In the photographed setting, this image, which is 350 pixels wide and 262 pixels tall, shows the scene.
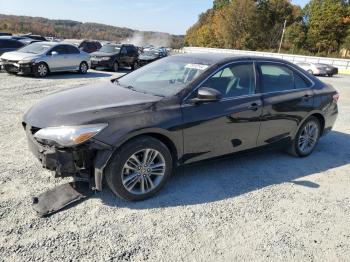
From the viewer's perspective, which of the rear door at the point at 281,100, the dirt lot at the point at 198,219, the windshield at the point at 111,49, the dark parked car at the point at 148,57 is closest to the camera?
the dirt lot at the point at 198,219

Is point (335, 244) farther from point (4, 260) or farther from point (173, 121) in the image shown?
point (4, 260)

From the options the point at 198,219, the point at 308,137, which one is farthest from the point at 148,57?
the point at 198,219

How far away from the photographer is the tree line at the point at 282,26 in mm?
56812

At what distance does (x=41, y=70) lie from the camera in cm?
1355

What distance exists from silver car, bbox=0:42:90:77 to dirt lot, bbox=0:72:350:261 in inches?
356

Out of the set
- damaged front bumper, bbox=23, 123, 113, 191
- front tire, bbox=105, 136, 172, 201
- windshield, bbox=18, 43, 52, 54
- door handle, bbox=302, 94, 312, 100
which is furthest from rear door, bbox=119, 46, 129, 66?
damaged front bumper, bbox=23, 123, 113, 191

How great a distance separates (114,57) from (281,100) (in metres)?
14.9

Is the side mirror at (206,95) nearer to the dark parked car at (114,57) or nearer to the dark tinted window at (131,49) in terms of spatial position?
the dark parked car at (114,57)

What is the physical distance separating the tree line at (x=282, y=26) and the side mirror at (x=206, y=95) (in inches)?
2157

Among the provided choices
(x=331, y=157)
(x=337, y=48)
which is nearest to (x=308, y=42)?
(x=337, y=48)

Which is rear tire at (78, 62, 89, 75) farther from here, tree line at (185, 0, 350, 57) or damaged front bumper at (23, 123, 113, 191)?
tree line at (185, 0, 350, 57)

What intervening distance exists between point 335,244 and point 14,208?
128 inches

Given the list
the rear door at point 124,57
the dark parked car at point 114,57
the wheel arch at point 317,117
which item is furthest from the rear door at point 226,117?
the rear door at point 124,57

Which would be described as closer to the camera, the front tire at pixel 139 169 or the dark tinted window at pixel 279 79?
the front tire at pixel 139 169
